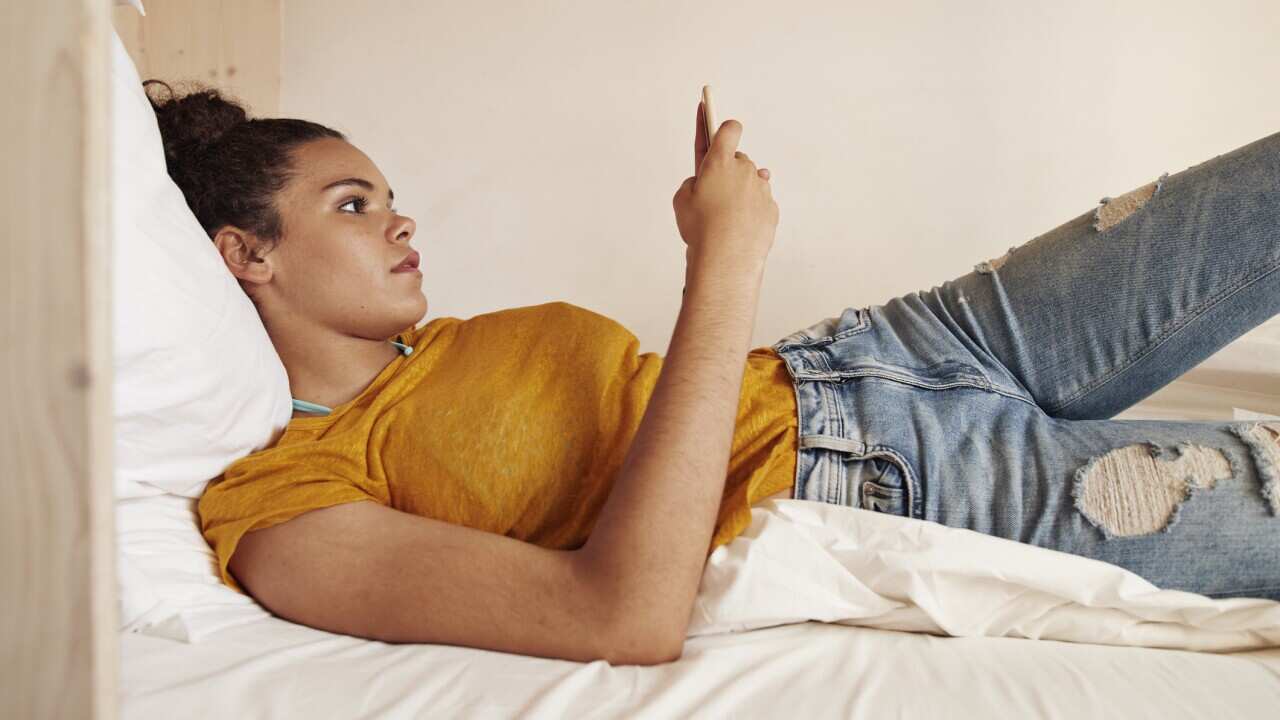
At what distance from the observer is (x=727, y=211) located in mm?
910

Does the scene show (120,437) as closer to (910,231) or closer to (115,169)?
(115,169)

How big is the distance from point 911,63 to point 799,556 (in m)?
1.24

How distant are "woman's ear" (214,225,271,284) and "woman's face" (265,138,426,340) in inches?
0.5

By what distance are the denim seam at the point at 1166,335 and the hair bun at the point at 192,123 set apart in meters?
1.05

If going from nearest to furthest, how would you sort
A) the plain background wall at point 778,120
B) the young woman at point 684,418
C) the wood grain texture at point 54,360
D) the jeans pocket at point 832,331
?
the wood grain texture at point 54,360 < the young woman at point 684,418 < the jeans pocket at point 832,331 < the plain background wall at point 778,120

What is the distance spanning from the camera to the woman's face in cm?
104

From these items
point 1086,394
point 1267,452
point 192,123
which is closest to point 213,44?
point 192,123

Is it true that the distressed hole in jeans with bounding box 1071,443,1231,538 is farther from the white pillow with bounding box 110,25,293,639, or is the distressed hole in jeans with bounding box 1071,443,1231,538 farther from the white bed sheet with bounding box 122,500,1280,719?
the white pillow with bounding box 110,25,293,639

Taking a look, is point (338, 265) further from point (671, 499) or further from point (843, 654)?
point (843, 654)

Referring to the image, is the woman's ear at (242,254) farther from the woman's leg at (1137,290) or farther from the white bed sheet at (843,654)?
the woman's leg at (1137,290)

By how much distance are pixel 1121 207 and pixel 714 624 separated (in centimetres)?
62

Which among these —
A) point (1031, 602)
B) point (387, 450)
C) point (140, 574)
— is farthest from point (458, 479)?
point (1031, 602)

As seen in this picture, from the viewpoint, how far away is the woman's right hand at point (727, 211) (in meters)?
0.90

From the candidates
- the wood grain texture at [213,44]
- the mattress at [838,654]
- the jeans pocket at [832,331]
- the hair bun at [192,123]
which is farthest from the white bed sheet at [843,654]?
the wood grain texture at [213,44]
